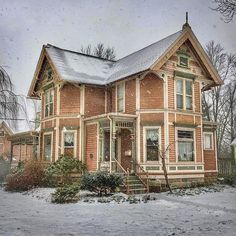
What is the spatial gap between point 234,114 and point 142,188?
66.7 feet

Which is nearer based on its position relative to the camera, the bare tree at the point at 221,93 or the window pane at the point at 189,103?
the window pane at the point at 189,103

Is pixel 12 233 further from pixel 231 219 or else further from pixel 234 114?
pixel 234 114

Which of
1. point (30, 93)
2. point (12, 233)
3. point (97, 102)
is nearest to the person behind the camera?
point (12, 233)

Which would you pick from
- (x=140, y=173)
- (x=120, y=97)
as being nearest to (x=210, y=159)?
(x=140, y=173)

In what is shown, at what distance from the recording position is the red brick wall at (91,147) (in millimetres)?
18719

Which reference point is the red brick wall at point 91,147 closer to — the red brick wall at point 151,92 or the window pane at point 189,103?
the red brick wall at point 151,92

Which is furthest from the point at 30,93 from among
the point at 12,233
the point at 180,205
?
the point at 12,233

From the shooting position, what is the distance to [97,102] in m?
20.2

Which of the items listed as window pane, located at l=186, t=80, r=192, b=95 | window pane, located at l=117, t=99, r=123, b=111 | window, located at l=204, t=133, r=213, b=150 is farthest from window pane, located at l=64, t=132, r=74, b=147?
window, located at l=204, t=133, r=213, b=150

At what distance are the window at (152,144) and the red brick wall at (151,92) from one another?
138 cm

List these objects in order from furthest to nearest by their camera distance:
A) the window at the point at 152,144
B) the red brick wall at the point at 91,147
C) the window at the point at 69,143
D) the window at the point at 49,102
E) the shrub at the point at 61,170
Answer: the window at the point at 49,102 → the window at the point at 69,143 → the red brick wall at the point at 91,147 → the shrub at the point at 61,170 → the window at the point at 152,144

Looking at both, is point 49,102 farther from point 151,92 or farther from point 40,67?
point 151,92

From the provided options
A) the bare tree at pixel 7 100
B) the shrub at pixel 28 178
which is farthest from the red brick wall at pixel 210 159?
the bare tree at pixel 7 100

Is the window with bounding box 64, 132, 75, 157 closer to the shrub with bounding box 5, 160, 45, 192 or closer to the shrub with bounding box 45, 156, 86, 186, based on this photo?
the shrub with bounding box 45, 156, 86, 186
